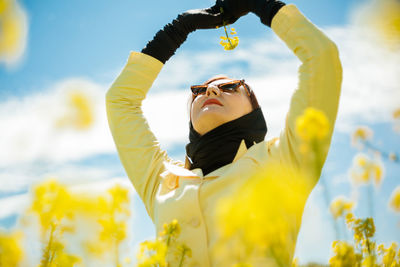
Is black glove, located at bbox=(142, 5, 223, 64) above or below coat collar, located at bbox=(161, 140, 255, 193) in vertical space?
above

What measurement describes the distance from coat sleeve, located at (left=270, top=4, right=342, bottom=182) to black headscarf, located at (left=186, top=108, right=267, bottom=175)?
40 cm

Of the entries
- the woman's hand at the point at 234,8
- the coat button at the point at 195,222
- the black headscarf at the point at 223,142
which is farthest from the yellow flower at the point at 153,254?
the woman's hand at the point at 234,8

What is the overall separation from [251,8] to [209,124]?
2.75ft

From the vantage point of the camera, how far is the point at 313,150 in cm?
57

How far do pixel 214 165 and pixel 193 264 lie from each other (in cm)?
73

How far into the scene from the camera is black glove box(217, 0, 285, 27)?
6.48ft

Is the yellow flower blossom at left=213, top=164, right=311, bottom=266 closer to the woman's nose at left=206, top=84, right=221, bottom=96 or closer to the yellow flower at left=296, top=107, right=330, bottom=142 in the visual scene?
the yellow flower at left=296, top=107, right=330, bottom=142

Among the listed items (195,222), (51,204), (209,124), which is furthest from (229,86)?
(51,204)

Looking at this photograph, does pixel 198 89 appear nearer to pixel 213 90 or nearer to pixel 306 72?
pixel 213 90

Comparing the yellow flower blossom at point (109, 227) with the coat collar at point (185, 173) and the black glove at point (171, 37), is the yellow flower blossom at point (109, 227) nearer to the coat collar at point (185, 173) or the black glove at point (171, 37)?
the coat collar at point (185, 173)

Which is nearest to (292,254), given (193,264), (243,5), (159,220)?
(193,264)

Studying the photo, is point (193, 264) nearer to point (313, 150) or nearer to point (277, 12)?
point (313, 150)

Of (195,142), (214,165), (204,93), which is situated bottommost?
(214,165)

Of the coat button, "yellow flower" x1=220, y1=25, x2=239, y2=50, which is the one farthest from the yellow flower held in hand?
the coat button
